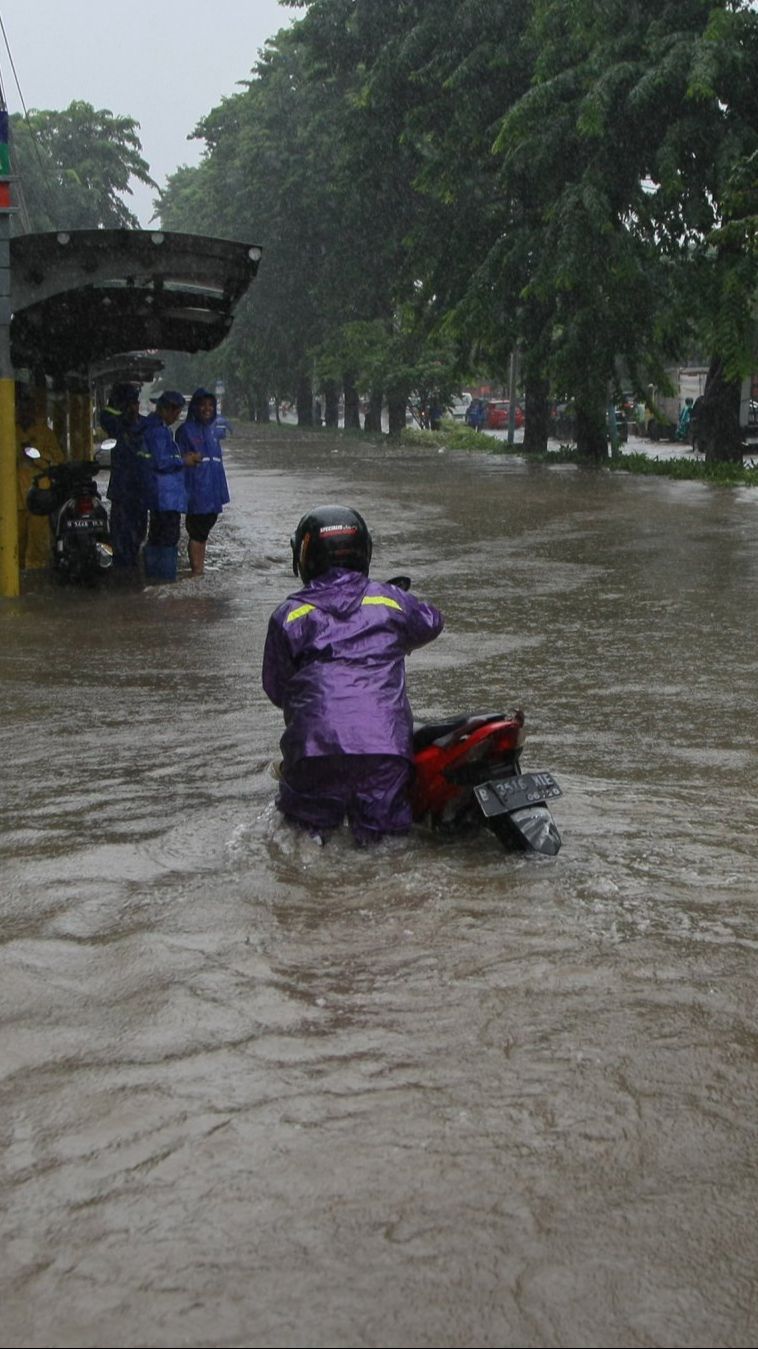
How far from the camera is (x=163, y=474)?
46.6ft

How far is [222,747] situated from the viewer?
8.10m

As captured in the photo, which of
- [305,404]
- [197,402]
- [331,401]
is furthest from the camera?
[305,404]

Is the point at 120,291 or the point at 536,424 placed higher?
the point at 120,291

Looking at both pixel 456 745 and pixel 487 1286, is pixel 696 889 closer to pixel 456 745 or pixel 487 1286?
pixel 456 745

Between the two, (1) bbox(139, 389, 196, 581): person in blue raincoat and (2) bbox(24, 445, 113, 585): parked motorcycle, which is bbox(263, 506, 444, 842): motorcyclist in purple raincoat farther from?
(2) bbox(24, 445, 113, 585): parked motorcycle

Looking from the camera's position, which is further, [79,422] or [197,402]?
[79,422]

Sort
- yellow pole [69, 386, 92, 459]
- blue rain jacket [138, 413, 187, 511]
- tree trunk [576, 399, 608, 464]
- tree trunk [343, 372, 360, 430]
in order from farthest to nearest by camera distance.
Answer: tree trunk [343, 372, 360, 430] → tree trunk [576, 399, 608, 464] → yellow pole [69, 386, 92, 459] → blue rain jacket [138, 413, 187, 511]

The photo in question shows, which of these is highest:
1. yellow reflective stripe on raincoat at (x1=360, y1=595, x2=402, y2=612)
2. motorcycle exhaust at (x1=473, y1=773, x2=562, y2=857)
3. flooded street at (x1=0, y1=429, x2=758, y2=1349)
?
yellow reflective stripe on raincoat at (x1=360, y1=595, x2=402, y2=612)

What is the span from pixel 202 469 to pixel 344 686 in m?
8.90

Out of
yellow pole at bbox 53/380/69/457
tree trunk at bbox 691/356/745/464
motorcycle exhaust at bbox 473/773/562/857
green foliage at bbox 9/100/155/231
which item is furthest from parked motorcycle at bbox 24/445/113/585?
green foliage at bbox 9/100/155/231

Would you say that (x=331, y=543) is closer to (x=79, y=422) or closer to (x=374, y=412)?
(x=79, y=422)

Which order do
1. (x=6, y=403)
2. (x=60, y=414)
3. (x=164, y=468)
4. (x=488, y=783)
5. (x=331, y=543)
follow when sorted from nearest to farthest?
1. (x=488, y=783)
2. (x=331, y=543)
3. (x=6, y=403)
4. (x=164, y=468)
5. (x=60, y=414)

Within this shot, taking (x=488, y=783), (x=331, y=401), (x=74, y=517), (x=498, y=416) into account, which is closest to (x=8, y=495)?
(x=74, y=517)

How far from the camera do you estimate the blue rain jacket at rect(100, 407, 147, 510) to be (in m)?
15.0
